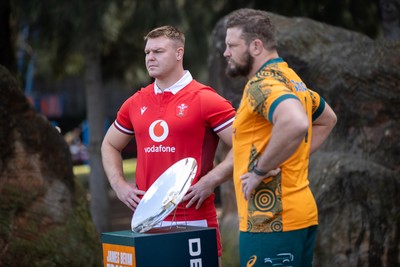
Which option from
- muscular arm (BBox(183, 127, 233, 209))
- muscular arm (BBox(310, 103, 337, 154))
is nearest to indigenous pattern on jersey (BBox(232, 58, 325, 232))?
muscular arm (BBox(310, 103, 337, 154))

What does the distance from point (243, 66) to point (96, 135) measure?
879cm

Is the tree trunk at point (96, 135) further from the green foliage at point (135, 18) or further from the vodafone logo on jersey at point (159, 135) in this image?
the vodafone logo on jersey at point (159, 135)

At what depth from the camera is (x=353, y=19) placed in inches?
449

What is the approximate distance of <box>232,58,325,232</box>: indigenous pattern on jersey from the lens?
4.04m

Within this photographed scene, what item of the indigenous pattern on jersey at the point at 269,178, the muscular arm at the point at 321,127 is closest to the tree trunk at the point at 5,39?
the muscular arm at the point at 321,127

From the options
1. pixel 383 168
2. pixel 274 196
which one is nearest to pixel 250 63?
pixel 274 196

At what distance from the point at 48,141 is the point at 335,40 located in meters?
2.64

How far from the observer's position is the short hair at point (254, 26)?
412 cm

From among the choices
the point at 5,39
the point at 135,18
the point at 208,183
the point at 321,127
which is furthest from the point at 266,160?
the point at 5,39

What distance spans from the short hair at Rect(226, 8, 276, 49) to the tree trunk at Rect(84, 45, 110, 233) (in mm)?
8332

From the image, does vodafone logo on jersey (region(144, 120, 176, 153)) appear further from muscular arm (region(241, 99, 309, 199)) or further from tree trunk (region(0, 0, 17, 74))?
tree trunk (region(0, 0, 17, 74))

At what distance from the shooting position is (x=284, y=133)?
12.7 feet

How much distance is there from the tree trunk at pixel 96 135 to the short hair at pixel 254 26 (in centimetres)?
833

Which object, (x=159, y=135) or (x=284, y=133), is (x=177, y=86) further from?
(x=284, y=133)
